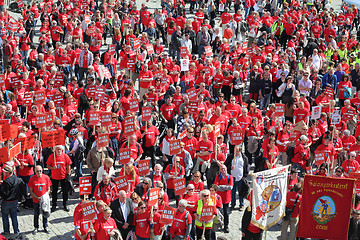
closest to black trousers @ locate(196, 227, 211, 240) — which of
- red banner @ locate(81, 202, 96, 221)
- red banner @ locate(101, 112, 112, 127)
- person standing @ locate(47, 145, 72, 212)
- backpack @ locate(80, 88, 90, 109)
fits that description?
red banner @ locate(81, 202, 96, 221)

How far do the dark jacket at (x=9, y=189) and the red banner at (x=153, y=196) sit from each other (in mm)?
3410

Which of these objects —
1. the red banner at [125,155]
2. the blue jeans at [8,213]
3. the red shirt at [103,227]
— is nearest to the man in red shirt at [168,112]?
the red banner at [125,155]

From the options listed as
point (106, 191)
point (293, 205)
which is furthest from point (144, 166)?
point (293, 205)

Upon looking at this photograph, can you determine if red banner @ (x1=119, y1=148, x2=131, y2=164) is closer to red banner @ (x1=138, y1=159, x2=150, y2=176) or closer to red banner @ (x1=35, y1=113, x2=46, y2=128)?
red banner @ (x1=138, y1=159, x2=150, y2=176)

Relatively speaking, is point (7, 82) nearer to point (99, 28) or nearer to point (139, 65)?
point (139, 65)

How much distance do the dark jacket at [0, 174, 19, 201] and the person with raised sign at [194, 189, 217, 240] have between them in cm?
425

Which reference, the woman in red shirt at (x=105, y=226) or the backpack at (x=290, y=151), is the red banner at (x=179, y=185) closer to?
the woman in red shirt at (x=105, y=226)

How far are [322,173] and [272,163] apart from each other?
5.45 ft

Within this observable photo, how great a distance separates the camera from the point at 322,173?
50.8 feet

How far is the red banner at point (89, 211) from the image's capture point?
12797 millimetres

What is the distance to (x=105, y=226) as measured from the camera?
1270 centimetres

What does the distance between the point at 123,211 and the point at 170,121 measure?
6.42 metres

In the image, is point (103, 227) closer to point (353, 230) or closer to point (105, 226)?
point (105, 226)

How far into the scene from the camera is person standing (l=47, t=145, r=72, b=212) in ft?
51.3
